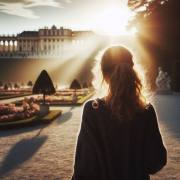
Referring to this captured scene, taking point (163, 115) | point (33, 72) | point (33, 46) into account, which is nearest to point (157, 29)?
point (163, 115)

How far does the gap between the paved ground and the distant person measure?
4.63m

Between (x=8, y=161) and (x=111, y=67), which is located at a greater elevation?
(x=111, y=67)

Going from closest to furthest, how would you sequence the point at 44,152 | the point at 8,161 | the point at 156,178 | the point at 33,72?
the point at 156,178 < the point at 8,161 < the point at 44,152 < the point at 33,72

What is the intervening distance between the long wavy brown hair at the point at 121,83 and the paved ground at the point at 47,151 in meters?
4.81

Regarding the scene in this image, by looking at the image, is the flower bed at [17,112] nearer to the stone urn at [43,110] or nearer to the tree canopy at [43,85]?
the stone urn at [43,110]

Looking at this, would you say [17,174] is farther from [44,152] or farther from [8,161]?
[44,152]

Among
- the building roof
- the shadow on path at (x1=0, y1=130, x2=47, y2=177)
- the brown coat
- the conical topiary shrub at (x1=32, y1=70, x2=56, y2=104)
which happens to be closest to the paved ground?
the shadow on path at (x1=0, y1=130, x2=47, y2=177)

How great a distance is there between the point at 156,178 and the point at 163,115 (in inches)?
431

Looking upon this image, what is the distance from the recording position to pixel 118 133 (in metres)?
3.11

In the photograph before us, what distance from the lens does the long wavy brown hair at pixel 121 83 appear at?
9.88 feet

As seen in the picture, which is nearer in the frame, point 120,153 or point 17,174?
point 120,153

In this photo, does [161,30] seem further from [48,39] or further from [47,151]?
[48,39]

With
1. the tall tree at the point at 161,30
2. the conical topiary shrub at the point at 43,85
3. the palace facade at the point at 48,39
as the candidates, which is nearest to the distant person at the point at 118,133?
the conical topiary shrub at the point at 43,85

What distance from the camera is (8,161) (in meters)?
9.12
